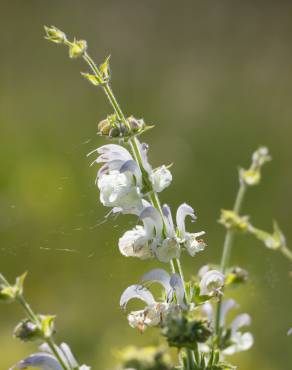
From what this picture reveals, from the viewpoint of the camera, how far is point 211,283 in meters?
0.53

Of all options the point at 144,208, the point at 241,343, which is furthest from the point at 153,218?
the point at 241,343

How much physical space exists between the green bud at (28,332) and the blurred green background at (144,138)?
50 centimetres

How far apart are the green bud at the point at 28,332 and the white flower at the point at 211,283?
0.39 feet

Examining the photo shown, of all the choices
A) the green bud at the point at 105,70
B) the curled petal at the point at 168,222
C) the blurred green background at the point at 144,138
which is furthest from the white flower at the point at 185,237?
the blurred green background at the point at 144,138

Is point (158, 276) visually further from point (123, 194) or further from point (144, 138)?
point (144, 138)

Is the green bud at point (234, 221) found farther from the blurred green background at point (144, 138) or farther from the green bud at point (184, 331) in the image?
the blurred green background at point (144, 138)

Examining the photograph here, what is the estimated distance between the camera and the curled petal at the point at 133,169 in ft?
1.83

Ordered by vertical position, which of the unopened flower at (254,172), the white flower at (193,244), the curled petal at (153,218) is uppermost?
the curled petal at (153,218)

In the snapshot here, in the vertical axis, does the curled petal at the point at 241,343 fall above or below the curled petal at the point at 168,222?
below

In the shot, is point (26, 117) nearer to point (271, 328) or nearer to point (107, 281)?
point (107, 281)

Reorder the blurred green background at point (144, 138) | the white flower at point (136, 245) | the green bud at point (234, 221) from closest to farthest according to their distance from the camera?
the green bud at point (234, 221) < the white flower at point (136, 245) < the blurred green background at point (144, 138)

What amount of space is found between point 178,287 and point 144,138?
1.57 meters

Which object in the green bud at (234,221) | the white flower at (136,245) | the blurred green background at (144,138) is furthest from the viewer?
the blurred green background at (144,138)

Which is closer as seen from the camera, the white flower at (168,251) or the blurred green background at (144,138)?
the white flower at (168,251)
